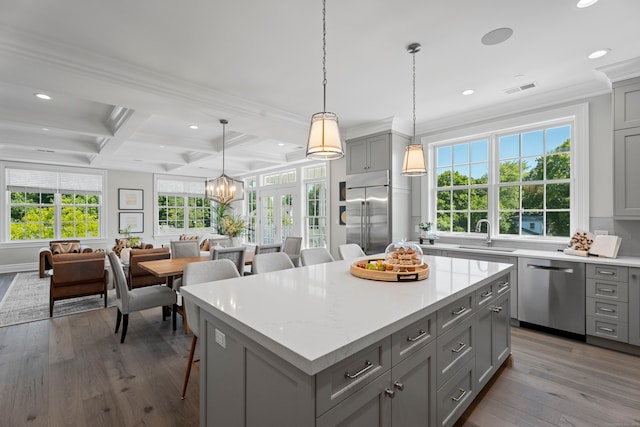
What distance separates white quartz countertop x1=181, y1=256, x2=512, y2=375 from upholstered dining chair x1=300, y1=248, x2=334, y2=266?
0.69 m

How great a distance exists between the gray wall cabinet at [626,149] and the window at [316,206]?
4.65m

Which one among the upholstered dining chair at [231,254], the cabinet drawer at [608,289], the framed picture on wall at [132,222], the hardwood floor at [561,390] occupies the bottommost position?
the hardwood floor at [561,390]

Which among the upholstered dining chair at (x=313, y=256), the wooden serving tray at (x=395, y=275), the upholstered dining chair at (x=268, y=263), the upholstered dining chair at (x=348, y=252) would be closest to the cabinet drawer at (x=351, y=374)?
the wooden serving tray at (x=395, y=275)

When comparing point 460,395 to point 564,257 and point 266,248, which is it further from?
point 266,248

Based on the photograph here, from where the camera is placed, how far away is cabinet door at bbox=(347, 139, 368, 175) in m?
4.97

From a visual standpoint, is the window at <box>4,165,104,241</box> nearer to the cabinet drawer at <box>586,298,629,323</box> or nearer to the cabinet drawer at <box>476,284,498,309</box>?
the cabinet drawer at <box>476,284,498,309</box>

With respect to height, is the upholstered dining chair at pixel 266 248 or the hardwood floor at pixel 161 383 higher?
the upholstered dining chair at pixel 266 248

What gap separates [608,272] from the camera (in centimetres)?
296

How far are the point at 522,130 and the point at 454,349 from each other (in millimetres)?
3569

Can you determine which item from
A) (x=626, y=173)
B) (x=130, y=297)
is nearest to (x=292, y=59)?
(x=130, y=297)

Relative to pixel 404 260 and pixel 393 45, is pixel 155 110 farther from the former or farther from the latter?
pixel 404 260

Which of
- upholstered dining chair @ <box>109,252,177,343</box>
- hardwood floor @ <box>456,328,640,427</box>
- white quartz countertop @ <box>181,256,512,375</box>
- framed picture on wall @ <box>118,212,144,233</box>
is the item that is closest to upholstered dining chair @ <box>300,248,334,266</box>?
white quartz countertop @ <box>181,256,512,375</box>

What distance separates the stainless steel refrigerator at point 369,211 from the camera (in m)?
4.64

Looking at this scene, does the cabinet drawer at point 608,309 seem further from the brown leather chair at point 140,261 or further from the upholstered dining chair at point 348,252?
the brown leather chair at point 140,261
